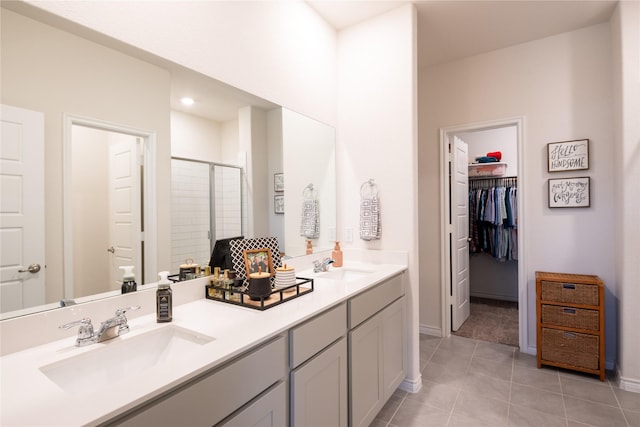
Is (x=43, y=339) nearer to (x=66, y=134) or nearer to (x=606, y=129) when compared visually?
(x=66, y=134)

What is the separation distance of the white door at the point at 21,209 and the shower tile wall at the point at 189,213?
49cm

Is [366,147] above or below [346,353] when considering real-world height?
above

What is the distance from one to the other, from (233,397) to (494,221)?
4080mm

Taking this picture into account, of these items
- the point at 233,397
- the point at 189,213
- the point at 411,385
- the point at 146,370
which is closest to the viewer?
the point at 233,397

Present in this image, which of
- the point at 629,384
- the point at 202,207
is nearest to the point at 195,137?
the point at 202,207

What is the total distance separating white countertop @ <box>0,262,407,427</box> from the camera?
2.28 feet

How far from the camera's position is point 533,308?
2.90m

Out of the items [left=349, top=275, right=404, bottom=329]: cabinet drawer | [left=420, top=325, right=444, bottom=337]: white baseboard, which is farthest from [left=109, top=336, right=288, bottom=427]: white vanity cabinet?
[left=420, top=325, right=444, bottom=337]: white baseboard

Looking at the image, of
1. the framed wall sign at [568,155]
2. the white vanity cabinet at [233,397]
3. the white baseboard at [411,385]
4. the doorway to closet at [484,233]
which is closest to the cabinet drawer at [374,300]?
the white vanity cabinet at [233,397]

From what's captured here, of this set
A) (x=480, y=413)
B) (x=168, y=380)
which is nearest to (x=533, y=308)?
(x=480, y=413)

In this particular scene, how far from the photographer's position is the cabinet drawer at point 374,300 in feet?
5.41

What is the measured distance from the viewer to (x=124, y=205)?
129 centimetres

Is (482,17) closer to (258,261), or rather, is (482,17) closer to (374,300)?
(374,300)

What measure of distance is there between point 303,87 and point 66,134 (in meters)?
1.55
